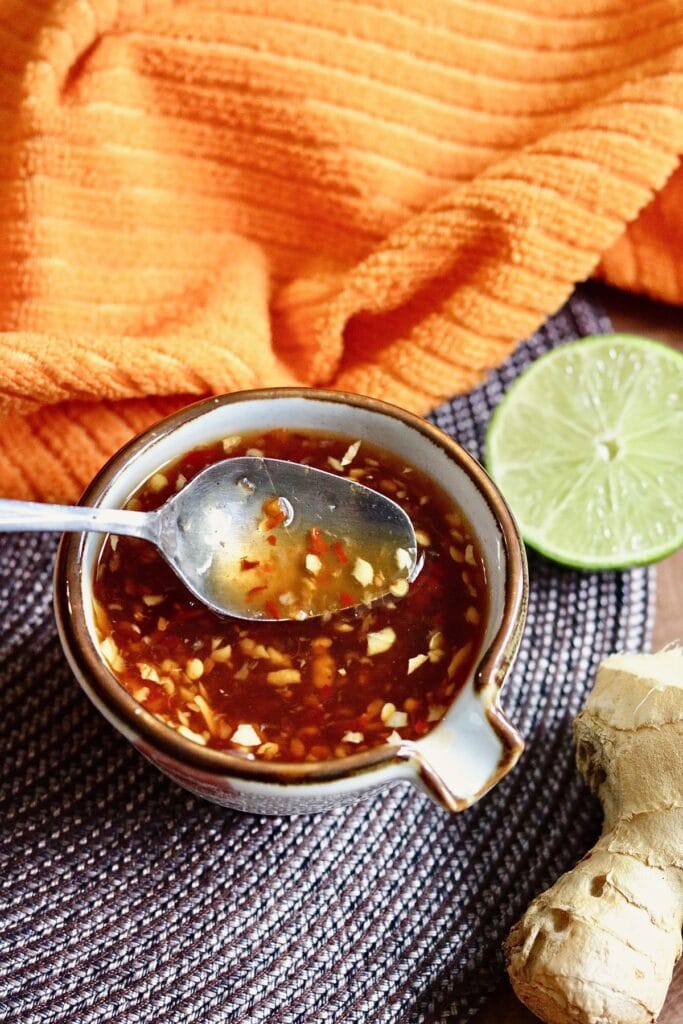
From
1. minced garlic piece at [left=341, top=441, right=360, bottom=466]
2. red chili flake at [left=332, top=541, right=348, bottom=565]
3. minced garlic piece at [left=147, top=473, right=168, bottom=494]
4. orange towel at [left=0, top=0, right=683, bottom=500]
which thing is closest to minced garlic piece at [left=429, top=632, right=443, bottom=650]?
red chili flake at [left=332, top=541, right=348, bottom=565]

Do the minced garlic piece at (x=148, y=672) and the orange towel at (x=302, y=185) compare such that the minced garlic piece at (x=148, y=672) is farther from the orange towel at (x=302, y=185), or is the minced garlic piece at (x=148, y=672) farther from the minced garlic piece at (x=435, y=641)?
the orange towel at (x=302, y=185)

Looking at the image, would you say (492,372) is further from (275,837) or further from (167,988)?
(167,988)

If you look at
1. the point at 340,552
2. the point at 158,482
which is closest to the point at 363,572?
the point at 340,552

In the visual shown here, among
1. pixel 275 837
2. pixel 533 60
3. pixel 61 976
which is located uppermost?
pixel 533 60

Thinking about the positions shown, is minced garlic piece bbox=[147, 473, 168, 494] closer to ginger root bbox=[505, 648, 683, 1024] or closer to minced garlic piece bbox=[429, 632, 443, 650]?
minced garlic piece bbox=[429, 632, 443, 650]

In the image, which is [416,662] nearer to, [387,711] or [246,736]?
[387,711]

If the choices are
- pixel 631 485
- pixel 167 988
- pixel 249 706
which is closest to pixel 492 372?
pixel 631 485
